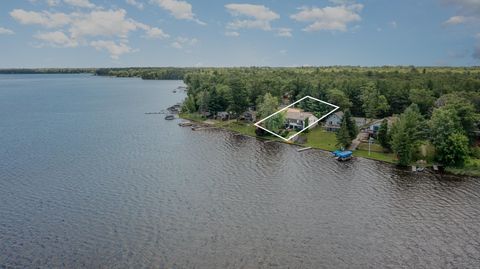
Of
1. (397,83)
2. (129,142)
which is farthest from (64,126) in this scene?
(397,83)

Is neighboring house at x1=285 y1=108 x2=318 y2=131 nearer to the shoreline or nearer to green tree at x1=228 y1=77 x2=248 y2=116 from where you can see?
the shoreline

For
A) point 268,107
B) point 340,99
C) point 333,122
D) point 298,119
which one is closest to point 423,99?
point 340,99

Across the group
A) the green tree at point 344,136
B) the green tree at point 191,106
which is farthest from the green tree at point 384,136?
the green tree at point 191,106

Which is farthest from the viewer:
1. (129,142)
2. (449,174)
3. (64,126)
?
(64,126)

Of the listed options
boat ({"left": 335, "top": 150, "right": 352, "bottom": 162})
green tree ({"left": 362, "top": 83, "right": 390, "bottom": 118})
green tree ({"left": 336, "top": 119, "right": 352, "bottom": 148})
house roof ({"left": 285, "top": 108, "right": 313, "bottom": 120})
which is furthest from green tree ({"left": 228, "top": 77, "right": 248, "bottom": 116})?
boat ({"left": 335, "top": 150, "right": 352, "bottom": 162})

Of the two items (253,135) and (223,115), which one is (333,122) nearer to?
(253,135)

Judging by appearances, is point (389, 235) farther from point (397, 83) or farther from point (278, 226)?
point (397, 83)

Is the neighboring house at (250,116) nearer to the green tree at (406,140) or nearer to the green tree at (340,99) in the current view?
the green tree at (340,99)
